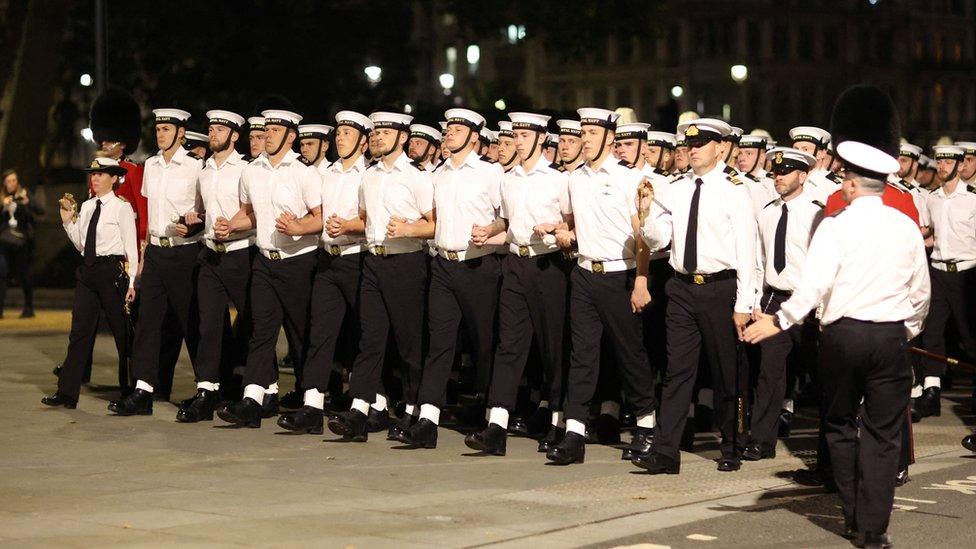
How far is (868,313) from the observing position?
8.71m

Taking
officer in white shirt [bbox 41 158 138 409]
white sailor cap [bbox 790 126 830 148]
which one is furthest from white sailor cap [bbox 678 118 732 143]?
officer in white shirt [bbox 41 158 138 409]

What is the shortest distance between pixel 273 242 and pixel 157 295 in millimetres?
1332

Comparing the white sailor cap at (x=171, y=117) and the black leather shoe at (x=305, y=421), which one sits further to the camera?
the white sailor cap at (x=171, y=117)

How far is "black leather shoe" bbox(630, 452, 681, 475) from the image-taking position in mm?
10852

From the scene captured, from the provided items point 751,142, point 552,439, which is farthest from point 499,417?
point 751,142

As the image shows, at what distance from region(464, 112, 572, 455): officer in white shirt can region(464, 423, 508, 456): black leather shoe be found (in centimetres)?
13

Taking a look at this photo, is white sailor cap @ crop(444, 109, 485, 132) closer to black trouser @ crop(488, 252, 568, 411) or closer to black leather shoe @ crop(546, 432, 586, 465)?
black trouser @ crop(488, 252, 568, 411)

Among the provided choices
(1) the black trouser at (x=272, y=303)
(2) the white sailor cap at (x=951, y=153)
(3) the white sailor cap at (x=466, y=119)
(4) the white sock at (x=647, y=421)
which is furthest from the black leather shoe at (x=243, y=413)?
(2) the white sailor cap at (x=951, y=153)

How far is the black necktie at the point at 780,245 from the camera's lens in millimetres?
11705

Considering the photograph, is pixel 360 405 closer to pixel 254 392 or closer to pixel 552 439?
pixel 254 392

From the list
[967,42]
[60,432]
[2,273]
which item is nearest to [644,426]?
[60,432]

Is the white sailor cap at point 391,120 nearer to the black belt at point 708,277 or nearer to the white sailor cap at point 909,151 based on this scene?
the black belt at point 708,277

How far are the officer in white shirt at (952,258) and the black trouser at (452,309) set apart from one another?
456cm

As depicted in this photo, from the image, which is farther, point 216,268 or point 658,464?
point 216,268
